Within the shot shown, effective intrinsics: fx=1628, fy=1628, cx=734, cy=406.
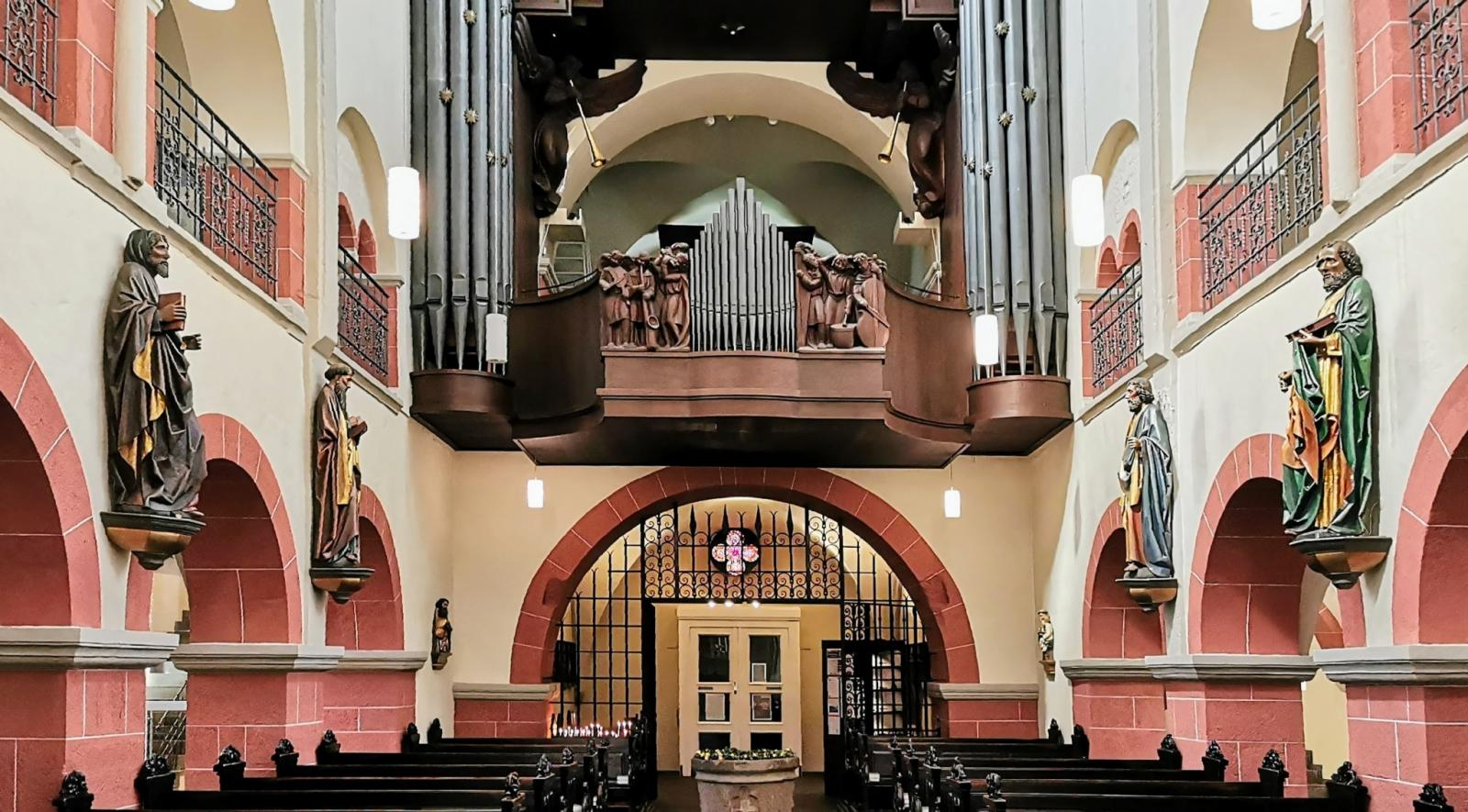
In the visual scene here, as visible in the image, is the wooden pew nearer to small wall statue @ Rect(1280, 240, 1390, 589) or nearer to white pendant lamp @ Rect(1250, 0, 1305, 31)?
small wall statue @ Rect(1280, 240, 1390, 589)

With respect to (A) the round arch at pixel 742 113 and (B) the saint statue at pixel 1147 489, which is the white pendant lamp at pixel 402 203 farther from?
(A) the round arch at pixel 742 113

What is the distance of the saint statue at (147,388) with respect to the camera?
634cm

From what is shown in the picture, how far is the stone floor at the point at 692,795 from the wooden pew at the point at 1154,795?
6834mm

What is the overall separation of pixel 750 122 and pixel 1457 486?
558 inches

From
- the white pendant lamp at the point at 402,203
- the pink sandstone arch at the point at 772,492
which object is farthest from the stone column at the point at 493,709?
the white pendant lamp at the point at 402,203

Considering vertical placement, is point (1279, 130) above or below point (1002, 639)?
above

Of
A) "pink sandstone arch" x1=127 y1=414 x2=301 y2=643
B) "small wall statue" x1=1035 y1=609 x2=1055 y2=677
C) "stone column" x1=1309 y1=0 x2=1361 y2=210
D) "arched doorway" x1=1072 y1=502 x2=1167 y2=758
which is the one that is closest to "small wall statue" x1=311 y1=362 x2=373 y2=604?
"pink sandstone arch" x1=127 y1=414 x2=301 y2=643

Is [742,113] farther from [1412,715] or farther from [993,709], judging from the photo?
[1412,715]

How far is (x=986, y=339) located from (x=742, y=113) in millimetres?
7664

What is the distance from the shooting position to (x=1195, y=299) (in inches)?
376

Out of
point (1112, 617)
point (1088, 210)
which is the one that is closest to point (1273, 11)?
point (1088, 210)

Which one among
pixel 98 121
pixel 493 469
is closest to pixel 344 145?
pixel 493 469

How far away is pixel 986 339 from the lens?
471 inches

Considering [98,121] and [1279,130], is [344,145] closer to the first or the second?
[98,121]
